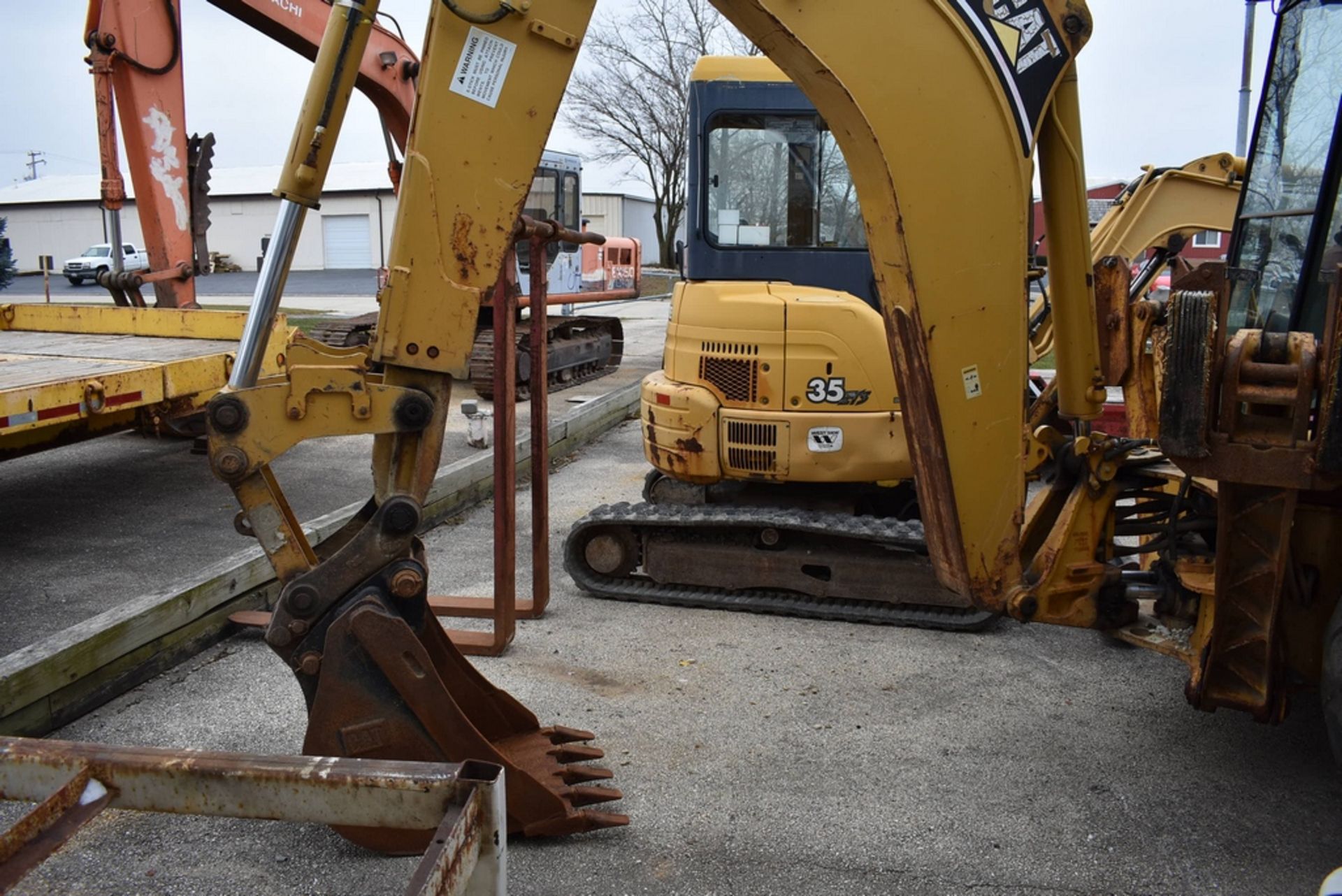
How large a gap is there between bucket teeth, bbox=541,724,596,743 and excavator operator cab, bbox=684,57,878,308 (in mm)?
2918

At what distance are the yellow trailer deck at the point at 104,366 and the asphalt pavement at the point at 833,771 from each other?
1.85m

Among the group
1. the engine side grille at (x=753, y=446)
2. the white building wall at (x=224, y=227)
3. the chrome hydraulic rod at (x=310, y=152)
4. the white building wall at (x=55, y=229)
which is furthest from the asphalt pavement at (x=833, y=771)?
the white building wall at (x=55, y=229)

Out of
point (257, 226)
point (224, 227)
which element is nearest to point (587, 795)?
point (257, 226)

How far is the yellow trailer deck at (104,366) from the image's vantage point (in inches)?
219

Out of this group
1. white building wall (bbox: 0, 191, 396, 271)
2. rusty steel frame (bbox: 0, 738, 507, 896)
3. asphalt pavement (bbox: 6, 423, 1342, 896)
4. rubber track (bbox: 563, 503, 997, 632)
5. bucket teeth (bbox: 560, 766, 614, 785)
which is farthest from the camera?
white building wall (bbox: 0, 191, 396, 271)

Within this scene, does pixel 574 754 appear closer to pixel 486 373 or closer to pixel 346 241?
pixel 486 373

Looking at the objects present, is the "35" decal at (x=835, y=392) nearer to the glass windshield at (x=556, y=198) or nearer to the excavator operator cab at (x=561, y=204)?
the glass windshield at (x=556, y=198)

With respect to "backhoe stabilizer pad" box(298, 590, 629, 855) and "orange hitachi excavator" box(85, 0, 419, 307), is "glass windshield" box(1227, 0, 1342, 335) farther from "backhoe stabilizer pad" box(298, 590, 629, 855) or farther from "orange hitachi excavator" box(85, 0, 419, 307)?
"orange hitachi excavator" box(85, 0, 419, 307)

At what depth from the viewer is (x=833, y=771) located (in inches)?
145

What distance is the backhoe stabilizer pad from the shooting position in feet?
9.64

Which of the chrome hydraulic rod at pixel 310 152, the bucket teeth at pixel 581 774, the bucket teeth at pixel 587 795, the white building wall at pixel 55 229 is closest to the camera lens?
the chrome hydraulic rod at pixel 310 152

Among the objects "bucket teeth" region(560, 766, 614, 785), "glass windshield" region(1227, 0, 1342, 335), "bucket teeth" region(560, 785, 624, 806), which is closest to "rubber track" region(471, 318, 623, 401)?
"bucket teeth" region(560, 766, 614, 785)

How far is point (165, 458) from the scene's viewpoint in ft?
27.8

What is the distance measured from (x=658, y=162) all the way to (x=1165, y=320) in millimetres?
36436
